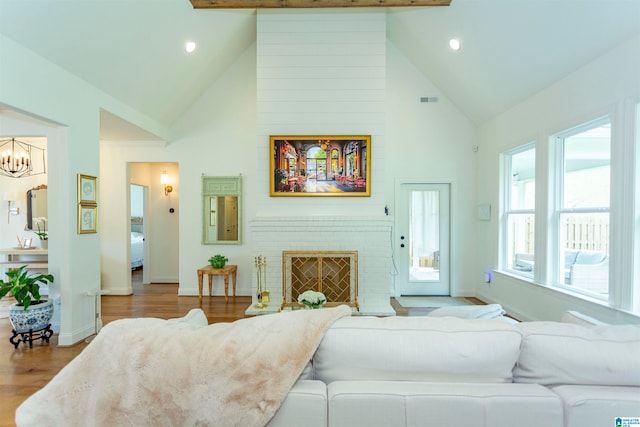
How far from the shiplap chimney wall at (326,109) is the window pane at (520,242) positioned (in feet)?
5.70

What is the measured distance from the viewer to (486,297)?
16.4 ft

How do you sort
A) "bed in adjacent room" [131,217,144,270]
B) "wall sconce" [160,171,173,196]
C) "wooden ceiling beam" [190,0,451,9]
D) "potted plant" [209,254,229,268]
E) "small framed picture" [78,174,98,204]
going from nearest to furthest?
"small framed picture" [78,174,98,204] → "wooden ceiling beam" [190,0,451,9] → "potted plant" [209,254,229,268] → "wall sconce" [160,171,173,196] → "bed in adjacent room" [131,217,144,270]

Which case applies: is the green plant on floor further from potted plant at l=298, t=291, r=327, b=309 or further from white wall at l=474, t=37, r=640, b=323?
white wall at l=474, t=37, r=640, b=323

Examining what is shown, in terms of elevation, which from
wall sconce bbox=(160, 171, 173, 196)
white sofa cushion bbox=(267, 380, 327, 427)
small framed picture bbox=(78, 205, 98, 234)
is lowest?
white sofa cushion bbox=(267, 380, 327, 427)

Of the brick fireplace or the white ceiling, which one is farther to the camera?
the brick fireplace

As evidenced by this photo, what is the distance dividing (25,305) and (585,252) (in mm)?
5658

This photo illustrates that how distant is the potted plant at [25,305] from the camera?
3221 mm

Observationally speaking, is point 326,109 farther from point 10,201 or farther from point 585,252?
point 10,201

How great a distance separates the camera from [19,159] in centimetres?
515

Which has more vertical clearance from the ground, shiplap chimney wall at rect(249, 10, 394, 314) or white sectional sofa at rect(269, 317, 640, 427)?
shiplap chimney wall at rect(249, 10, 394, 314)

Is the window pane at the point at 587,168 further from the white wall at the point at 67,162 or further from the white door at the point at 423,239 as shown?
the white wall at the point at 67,162

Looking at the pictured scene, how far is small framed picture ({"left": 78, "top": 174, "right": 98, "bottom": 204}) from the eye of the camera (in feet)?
11.6

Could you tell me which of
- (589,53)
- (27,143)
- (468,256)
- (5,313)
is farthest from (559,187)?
(27,143)

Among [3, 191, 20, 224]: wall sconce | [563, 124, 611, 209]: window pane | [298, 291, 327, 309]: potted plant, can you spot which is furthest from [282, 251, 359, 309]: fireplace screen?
[3, 191, 20, 224]: wall sconce
